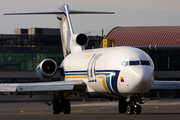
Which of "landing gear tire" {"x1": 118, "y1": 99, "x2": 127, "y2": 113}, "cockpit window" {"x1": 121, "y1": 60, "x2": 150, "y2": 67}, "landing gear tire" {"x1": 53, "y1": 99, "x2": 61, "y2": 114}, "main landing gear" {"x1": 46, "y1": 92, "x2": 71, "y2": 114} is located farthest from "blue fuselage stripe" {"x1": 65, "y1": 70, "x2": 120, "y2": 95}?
"landing gear tire" {"x1": 53, "y1": 99, "x2": 61, "y2": 114}

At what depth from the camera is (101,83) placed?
22625 mm

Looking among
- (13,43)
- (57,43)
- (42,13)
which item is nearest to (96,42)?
(57,43)

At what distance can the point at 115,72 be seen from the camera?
Answer: 21453 mm

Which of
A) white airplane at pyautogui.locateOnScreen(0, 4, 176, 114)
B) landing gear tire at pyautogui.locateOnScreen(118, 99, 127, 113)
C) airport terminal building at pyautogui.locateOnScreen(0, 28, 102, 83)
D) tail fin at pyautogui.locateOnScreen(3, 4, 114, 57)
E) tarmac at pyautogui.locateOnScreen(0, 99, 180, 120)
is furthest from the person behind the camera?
airport terminal building at pyautogui.locateOnScreen(0, 28, 102, 83)

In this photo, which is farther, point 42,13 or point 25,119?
point 42,13

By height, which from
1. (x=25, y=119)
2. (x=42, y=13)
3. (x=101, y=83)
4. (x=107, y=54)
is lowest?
(x=25, y=119)

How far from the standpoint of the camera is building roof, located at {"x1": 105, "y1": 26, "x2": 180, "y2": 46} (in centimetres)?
6400

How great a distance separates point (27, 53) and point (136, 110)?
1690 inches

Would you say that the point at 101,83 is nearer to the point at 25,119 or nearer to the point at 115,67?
the point at 115,67

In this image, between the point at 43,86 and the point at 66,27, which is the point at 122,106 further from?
the point at 66,27

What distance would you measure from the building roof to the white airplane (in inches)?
1418

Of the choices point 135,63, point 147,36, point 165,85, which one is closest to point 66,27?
point 165,85

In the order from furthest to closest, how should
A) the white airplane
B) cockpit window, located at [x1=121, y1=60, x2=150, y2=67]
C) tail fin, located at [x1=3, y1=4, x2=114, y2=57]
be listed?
tail fin, located at [x1=3, y1=4, x2=114, y2=57]
cockpit window, located at [x1=121, y1=60, x2=150, y2=67]
the white airplane

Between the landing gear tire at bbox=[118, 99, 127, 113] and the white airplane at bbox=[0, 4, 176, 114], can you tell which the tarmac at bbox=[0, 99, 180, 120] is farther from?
the white airplane at bbox=[0, 4, 176, 114]
